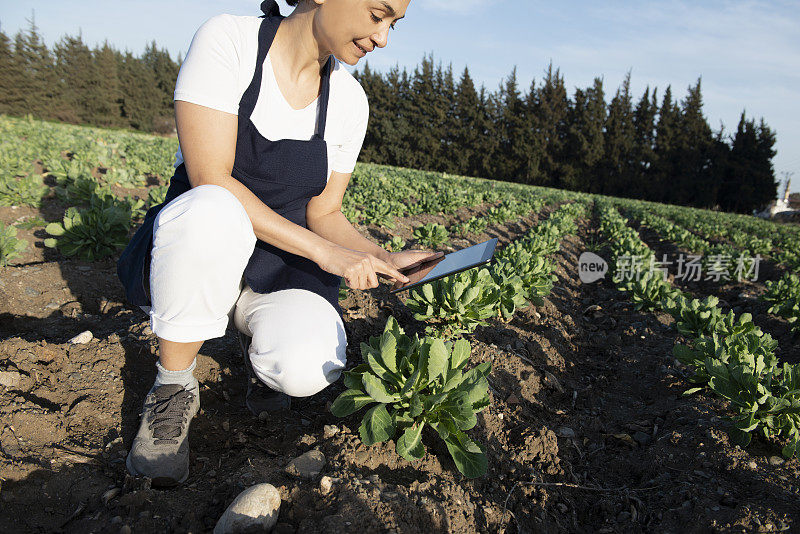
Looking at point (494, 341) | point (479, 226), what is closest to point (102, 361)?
point (494, 341)

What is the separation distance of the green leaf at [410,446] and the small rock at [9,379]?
173 cm

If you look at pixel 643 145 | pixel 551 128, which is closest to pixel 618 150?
pixel 643 145

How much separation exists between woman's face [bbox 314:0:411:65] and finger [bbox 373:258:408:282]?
927 millimetres

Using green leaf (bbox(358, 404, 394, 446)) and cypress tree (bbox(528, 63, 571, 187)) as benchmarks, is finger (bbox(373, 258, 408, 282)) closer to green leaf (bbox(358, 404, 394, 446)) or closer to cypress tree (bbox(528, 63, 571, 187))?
green leaf (bbox(358, 404, 394, 446))

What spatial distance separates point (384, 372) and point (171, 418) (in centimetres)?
88

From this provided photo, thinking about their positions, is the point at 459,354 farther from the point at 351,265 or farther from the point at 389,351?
the point at 351,265

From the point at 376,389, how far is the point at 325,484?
40cm

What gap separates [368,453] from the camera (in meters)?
1.81

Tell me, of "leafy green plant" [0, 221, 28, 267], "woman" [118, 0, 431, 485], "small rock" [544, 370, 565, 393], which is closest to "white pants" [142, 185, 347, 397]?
"woman" [118, 0, 431, 485]

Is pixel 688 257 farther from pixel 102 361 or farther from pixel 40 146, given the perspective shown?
pixel 40 146

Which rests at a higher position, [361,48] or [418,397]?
[361,48]

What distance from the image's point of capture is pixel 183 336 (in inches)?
67.3

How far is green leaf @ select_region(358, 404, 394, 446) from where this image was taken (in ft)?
5.52

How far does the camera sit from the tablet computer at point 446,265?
1.95 m
